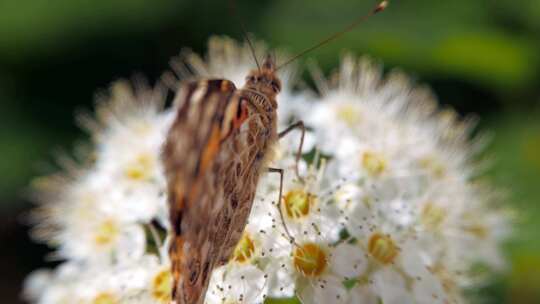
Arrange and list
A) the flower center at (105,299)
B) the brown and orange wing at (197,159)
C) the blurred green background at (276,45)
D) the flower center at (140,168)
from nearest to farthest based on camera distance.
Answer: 1. the brown and orange wing at (197,159)
2. the flower center at (105,299)
3. the flower center at (140,168)
4. the blurred green background at (276,45)

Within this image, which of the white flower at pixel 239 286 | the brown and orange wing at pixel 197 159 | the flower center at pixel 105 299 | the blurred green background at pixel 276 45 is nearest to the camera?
the brown and orange wing at pixel 197 159

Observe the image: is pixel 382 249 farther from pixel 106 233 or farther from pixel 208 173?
pixel 106 233

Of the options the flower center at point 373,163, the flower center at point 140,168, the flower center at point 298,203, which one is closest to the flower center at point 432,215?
the flower center at point 373,163

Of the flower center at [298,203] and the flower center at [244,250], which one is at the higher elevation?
the flower center at [298,203]

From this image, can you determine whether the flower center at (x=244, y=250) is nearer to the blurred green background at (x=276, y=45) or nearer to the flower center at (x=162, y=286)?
the flower center at (x=162, y=286)

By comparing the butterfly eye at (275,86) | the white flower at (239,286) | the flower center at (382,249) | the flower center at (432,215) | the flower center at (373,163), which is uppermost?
the butterfly eye at (275,86)

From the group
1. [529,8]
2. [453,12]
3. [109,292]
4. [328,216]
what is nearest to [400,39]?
[453,12]

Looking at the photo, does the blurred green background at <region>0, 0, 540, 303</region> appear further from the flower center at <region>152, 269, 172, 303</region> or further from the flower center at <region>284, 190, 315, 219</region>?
the flower center at <region>152, 269, 172, 303</region>

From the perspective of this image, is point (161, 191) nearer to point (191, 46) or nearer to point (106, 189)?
point (106, 189)

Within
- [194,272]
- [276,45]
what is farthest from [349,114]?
[194,272]
